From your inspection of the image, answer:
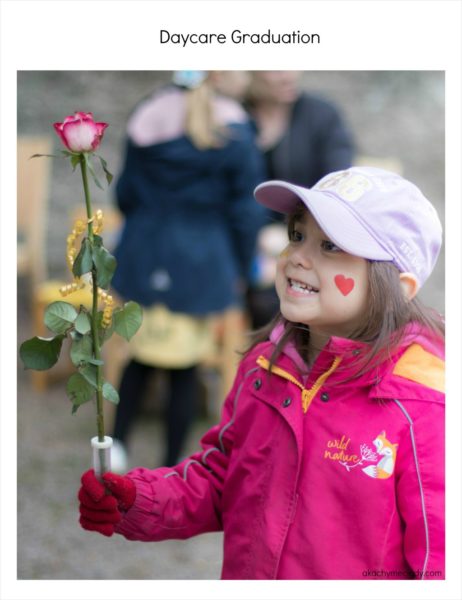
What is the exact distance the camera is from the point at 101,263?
4.30 feet

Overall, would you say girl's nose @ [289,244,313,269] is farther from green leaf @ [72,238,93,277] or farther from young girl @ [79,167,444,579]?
green leaf @ [72,238,93,277]

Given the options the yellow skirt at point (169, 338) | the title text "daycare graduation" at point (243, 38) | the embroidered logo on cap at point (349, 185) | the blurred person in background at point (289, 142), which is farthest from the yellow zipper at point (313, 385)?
the blurred person in background at point (289, 142)

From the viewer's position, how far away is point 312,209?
55.2 inches

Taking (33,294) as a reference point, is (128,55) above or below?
above

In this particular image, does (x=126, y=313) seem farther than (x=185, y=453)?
No

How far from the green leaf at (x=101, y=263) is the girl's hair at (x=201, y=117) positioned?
65.0 inches

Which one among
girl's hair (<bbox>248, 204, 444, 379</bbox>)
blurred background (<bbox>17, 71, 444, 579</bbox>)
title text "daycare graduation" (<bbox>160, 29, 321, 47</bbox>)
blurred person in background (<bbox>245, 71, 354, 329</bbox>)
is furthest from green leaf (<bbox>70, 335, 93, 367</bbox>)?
blurred person in background (<bbox>245, 71, 354, 329</bbox>)

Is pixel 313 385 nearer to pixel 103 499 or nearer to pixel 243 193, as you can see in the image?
pixel 103 499

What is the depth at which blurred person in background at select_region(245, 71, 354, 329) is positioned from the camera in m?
3.48

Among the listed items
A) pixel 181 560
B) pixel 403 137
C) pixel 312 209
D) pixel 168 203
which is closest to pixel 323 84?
pixel 403 137

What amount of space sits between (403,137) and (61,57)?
4.53 m

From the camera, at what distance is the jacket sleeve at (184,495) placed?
1.52 m

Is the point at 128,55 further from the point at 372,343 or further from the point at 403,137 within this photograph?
the point at 403,137

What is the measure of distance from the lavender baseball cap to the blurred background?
5.10 feet
